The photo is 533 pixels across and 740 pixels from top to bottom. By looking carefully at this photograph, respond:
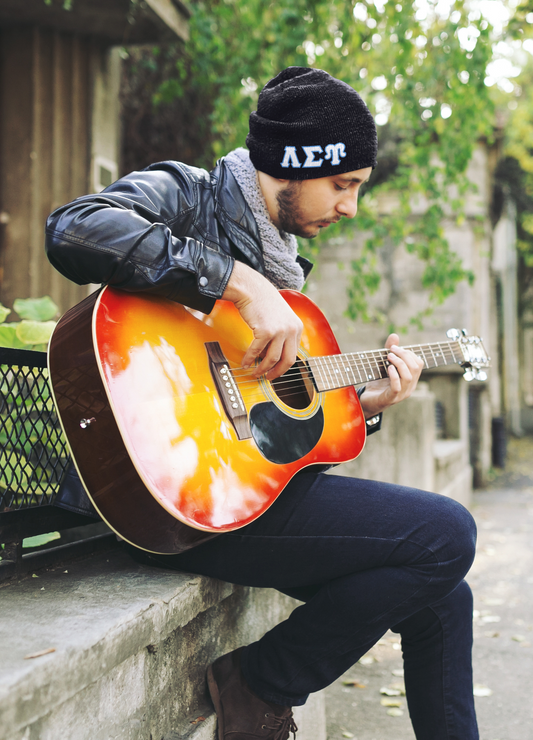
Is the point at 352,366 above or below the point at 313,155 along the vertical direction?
below

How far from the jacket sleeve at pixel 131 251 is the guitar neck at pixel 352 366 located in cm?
48

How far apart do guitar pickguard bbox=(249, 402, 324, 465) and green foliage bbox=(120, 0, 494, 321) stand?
336 centimetres

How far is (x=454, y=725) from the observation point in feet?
5.41

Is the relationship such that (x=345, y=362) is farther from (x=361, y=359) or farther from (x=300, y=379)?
(x=300, y=379)

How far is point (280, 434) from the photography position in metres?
1.60

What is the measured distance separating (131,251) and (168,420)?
0.39 metres

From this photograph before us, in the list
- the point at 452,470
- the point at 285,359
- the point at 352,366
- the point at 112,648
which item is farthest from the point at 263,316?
the point at 452,470

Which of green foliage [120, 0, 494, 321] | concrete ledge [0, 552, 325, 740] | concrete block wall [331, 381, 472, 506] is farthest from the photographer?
concrete block wall [331, 381, 472, 506]

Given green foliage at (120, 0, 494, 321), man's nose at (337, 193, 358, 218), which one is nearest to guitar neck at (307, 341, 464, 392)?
man's nose at (337, 193, 358, 218)

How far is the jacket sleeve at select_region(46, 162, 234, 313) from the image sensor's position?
4.51 feet

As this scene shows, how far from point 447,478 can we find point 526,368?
671 inches

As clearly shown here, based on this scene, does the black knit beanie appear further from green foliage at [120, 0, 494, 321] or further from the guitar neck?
green foliage at [120, 0, 494, 321]

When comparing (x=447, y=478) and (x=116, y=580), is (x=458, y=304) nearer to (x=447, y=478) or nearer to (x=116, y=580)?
(x=447, y=478)

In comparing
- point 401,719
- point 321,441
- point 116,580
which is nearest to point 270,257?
point 321,441
